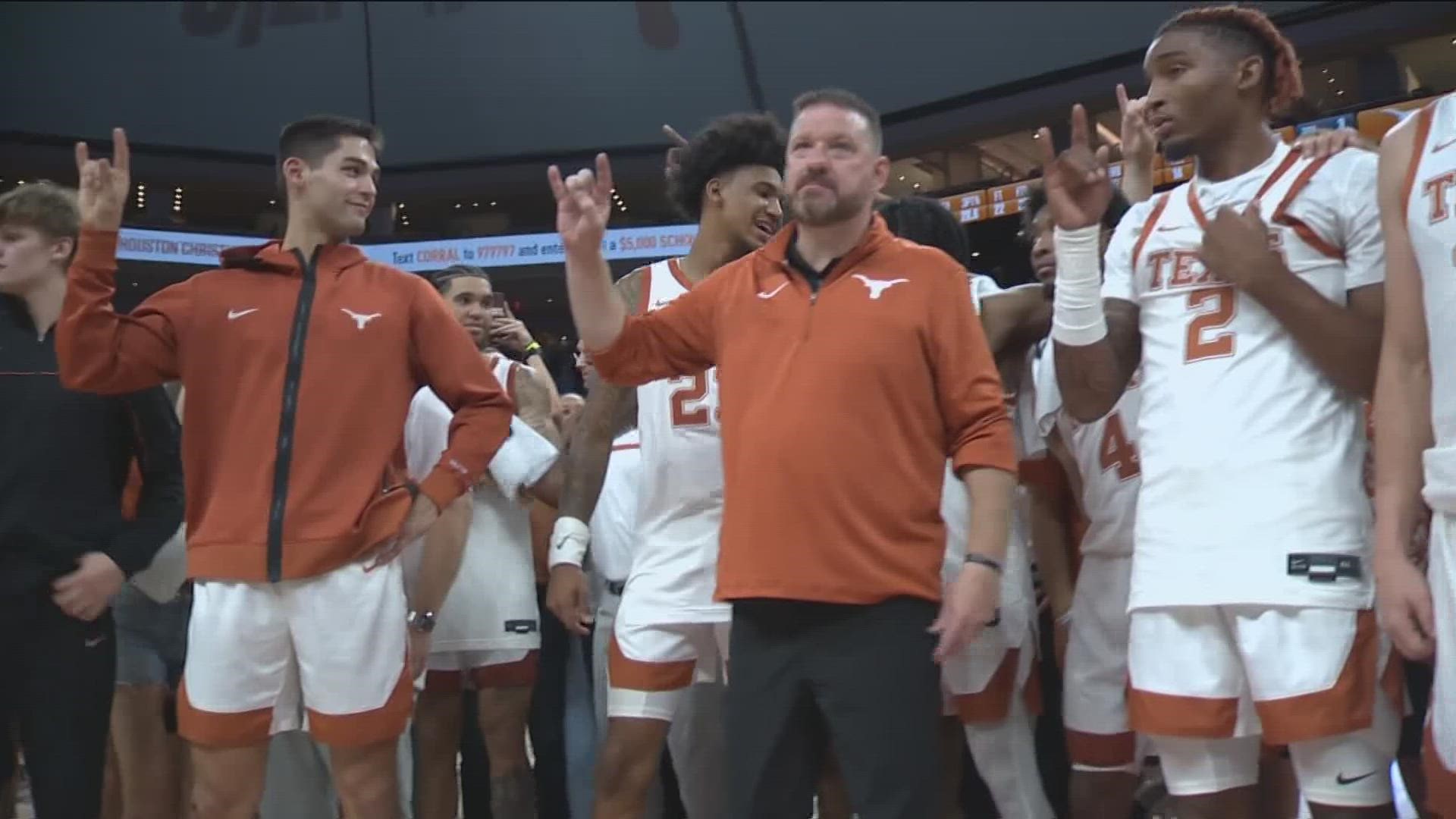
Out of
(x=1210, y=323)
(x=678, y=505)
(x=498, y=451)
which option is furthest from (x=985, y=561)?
(x=498, y=451)

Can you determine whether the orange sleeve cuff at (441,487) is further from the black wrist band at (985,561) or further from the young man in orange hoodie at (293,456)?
the black wrist band at (985,561)

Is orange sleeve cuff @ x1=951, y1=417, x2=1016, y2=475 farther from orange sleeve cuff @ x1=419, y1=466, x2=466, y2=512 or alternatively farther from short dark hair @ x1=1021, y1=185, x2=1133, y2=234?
orange sleeve cuff @ x1=419, y1=466, x2=466, y2=512

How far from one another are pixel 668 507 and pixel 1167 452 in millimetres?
1322

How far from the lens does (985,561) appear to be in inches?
99.0

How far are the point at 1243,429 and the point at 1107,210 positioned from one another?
132 centimetres

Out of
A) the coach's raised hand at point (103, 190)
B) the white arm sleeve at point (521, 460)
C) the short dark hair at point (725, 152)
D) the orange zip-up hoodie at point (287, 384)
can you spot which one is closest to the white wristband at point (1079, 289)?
the short dark hair at point (725, 152)

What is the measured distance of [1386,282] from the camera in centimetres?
232

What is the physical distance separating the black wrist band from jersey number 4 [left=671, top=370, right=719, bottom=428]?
3.60 feet

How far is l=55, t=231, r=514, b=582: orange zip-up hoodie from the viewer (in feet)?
9.81

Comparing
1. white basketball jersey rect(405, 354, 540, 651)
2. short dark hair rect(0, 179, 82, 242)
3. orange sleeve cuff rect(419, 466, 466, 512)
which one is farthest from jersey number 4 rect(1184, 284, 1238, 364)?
short dark hair rect(0, 179, 82, 242)

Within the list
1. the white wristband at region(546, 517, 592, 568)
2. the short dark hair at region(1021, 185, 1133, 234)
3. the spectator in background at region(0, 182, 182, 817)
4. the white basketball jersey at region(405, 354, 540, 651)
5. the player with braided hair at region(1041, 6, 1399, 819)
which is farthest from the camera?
the white basketball jersey at region(405, 354, 540, 651)

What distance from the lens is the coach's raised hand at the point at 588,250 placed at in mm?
2678

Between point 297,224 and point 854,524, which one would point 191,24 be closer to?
point 297,224

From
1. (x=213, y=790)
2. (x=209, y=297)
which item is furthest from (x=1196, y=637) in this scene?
(x=209, y=297)
